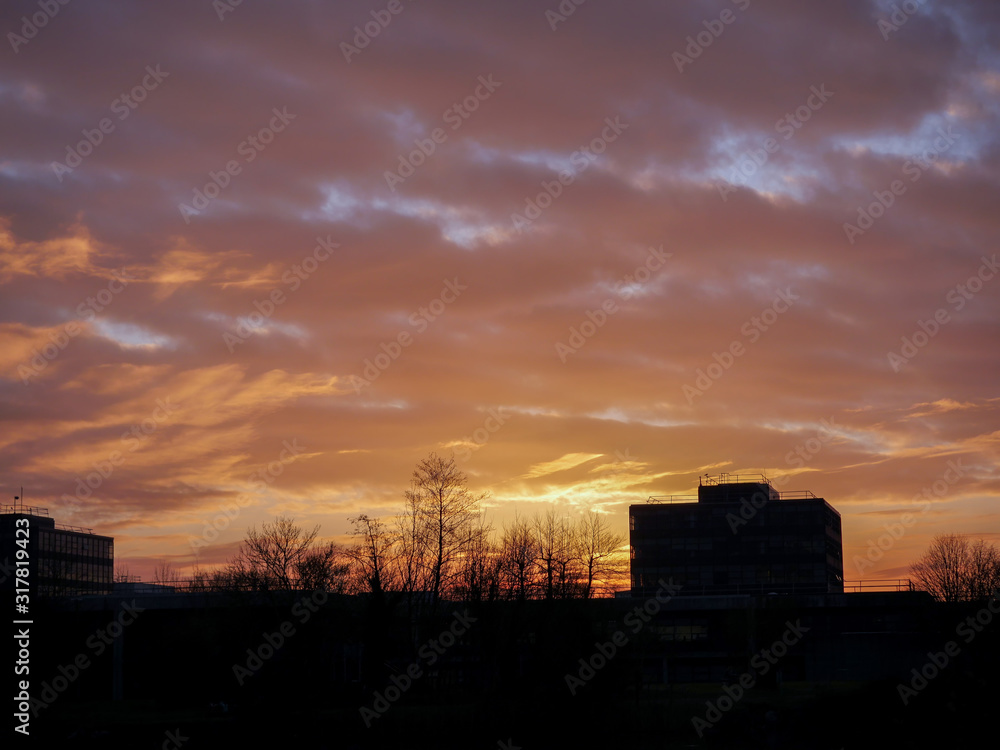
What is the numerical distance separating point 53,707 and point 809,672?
7158 centimetres

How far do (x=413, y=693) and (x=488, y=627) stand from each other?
21.4 feet

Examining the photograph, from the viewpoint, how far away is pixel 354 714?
5981cm

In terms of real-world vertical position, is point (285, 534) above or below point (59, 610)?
above

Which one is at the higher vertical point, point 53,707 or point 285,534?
point 285,534

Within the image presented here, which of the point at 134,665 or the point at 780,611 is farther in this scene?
the point at 780,611

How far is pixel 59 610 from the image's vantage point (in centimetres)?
9319

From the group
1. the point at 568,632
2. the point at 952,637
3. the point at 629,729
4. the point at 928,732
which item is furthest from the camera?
the point at 952,637

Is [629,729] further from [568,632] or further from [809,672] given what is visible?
[809,672]

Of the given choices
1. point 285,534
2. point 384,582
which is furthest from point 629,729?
point 285,534

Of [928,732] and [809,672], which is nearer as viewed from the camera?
[928,732]

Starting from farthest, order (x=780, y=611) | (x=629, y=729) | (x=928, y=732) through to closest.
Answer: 1. (x=780, y=611)
2. (x=629, y=729)
3. (x=928, y=732)

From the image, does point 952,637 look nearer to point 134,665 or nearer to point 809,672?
point 809,672

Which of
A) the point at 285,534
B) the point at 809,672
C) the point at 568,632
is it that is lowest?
the point at 809,672

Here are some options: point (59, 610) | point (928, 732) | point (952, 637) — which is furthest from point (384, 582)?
point (928, 732)
